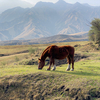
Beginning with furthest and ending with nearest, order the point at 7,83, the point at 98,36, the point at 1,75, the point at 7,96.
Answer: the point at 98,36 < the point at 1,75 < the point at 7,83 < the point at 7,96

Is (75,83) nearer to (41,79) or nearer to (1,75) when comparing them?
(41,79)

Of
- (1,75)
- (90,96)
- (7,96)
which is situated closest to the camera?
(90,96)

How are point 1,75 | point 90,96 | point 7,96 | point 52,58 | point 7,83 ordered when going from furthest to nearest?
1. point 52,58
2. point 1,75
3. point 7,83
4. point 7,96
5. point 90,96

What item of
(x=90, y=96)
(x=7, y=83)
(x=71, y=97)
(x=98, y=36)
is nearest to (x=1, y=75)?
(x=7, y=83)

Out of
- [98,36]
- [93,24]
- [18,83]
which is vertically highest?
[93,24]

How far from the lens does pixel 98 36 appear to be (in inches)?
1540

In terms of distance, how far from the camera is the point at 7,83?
31.1 ft

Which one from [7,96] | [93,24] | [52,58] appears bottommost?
[7,96]

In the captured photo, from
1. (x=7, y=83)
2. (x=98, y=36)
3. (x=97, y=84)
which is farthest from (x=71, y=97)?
(x=98, y=36)

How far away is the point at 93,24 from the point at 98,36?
502 cm

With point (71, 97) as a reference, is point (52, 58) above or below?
above

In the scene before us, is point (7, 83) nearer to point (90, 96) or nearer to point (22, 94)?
Answer: point (22, 94)

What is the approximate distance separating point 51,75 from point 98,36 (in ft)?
111

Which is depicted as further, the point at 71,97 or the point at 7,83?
the point at 7,83
